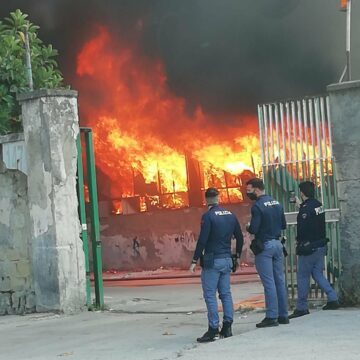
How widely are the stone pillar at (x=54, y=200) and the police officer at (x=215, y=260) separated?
3376mm

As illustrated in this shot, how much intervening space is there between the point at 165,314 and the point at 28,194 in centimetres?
257

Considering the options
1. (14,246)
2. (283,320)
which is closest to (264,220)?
(283,320)

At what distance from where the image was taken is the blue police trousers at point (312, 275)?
8984 mm

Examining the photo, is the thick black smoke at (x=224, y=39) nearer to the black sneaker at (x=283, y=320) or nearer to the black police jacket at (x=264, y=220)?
the black police jacket at (x=264, y=220)

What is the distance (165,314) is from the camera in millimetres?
10594

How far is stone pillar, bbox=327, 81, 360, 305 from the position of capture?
30.6 feet

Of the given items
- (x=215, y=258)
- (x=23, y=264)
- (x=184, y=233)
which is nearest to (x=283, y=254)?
(x=215, y=258)

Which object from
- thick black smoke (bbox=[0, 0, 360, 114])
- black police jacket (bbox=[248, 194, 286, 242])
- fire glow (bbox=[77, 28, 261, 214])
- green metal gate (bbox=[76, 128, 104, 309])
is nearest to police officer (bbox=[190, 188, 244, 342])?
black police jacket (bbox=[248, 194, 286, 242])

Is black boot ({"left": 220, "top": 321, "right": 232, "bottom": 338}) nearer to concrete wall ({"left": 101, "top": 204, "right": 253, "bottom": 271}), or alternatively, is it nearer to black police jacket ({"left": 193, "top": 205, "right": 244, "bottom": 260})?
black police jacket ({"left": 193, "top": 205, "right": 244, "bottom": 260})

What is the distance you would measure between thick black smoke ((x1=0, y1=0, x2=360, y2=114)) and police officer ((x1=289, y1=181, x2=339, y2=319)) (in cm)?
1201

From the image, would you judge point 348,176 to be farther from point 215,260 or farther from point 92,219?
point 92,219

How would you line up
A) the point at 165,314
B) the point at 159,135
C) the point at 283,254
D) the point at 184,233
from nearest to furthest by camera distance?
the point at 283,254
the point at 165,314
the point at 184,233
the point at 159,135

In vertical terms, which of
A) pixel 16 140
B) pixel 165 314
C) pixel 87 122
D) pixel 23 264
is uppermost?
pixel 87 122

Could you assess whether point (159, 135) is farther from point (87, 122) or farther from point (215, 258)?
point (215, 258)
